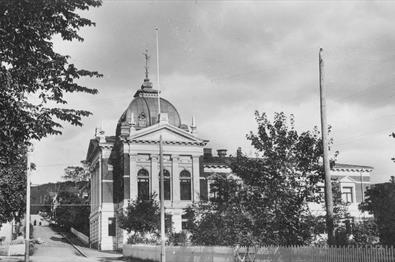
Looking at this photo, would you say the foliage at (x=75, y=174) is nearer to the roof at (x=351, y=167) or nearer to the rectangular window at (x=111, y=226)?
the rectangular window at (x=111, y=226)

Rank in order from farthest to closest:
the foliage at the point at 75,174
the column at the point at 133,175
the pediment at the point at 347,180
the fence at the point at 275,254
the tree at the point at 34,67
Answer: the foliage at the point at 75,174 < the pediment at the point at 347,180 < the column at the point at 133,175 < the fence at the point at 275,254 < the tree at the point at 34,67

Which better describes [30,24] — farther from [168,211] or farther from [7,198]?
[168,211]

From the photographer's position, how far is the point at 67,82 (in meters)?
11.3

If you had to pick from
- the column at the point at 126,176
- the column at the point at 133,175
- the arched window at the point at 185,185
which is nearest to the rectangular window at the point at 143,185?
the column at the point at 133,175

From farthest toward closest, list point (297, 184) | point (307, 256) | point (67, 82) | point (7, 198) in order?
point (7, 198) < point (297, 184) < point (307, 256) < point (67, 82)

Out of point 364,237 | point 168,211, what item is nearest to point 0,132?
point 364,237

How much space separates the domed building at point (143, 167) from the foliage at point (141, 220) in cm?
558

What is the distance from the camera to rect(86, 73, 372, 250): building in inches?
2291

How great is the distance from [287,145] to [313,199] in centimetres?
260

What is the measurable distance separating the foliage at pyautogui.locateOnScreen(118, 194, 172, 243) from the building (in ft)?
18.7

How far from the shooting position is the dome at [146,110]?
203ft

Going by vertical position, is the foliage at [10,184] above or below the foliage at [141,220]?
above

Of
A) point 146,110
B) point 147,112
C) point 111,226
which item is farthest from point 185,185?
point 146,110

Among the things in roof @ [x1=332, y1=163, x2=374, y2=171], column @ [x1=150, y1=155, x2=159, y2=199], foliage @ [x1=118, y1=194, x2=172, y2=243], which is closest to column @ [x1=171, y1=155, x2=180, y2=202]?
column @ [x1=150, y1=155, x2=159, y2=199]
